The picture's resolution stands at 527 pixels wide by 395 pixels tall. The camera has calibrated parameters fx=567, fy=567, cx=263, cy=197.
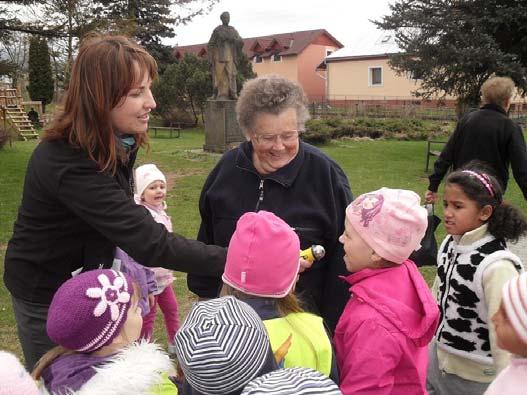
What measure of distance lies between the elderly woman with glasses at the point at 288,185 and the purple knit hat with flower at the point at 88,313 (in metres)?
0.81

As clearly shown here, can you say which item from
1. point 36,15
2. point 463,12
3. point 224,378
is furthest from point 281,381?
point 463,12

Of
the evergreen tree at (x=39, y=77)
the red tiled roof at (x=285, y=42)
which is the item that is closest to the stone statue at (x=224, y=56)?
the evergreen tree at (x=39, y=77)

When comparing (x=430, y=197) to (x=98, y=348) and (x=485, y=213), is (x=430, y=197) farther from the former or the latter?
(x=98, y=348)

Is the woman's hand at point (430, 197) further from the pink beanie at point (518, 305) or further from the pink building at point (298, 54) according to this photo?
the pink building at point (298, 54)

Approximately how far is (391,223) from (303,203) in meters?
0.46

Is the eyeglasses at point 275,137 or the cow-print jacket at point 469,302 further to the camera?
the cow-print jacket at point 469,302

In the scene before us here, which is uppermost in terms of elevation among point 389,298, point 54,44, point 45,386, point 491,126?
point 54,44

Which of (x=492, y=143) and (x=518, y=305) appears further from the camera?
(x=492, y=143)

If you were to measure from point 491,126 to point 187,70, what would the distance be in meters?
21.5

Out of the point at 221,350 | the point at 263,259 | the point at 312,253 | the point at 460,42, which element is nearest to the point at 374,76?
the point at 460,42

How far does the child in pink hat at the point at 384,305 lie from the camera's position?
1896 millimetres

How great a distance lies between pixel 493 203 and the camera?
288 cm

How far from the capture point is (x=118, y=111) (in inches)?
82.4

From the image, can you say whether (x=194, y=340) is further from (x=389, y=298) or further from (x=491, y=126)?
(x=491, y=126)
